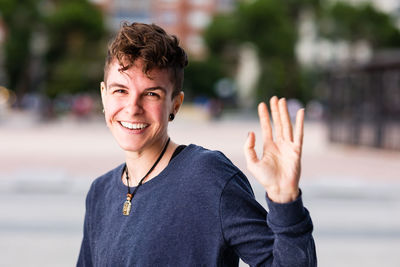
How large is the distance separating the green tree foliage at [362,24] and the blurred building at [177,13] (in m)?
30.8

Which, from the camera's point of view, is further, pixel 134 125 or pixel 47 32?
pixel 47 32

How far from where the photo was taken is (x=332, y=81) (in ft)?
66.2

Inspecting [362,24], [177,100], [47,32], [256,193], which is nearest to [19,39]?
[47,32]

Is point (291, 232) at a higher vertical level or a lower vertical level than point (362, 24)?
lower

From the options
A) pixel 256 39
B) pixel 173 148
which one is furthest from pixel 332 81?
pixel 256 39

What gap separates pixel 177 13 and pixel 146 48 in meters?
83.5

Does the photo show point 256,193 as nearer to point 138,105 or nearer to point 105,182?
point 105,182

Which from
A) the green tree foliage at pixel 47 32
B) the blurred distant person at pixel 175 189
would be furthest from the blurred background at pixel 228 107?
the blurred distant person at pixel 175 189

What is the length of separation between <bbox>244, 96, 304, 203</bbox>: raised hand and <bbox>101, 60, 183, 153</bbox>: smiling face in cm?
35

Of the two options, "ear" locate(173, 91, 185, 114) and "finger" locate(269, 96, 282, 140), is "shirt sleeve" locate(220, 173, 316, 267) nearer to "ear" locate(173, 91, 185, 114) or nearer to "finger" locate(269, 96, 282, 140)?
"finger" locate(269, 96, 282, 140)

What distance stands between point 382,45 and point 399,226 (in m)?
47.9

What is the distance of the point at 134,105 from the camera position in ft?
5.98

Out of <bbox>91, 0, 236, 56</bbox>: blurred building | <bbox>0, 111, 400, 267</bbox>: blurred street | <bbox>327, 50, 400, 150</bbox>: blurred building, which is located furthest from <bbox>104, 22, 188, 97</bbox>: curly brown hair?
<bbox>91, 0, 236, 56</bbox>: blurred building

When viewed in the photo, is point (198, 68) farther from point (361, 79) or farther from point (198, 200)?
point (198, 200)
